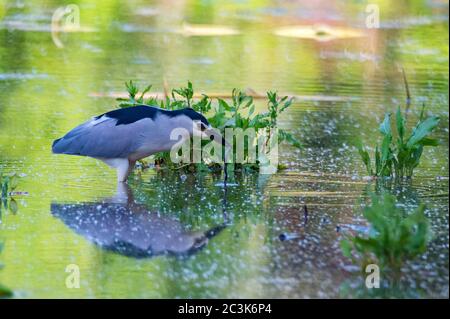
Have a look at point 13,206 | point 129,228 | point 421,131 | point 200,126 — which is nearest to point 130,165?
point 200,126

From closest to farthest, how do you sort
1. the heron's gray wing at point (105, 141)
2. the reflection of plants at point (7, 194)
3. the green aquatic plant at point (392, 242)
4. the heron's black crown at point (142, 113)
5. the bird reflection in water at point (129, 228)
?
the green aquatic plant at point (392, 242)
the bird reflection in water at point (129, 228)
the reflection of plants at point (7, 194)
the heron's gray wing at point (105, 141)
the heron's black crown at point (142, 113)

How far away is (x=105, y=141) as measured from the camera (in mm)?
8922

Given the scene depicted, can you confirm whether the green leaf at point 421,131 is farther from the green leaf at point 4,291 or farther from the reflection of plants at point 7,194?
the green leaf at point 4,291

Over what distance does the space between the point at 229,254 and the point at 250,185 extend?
6.94ft

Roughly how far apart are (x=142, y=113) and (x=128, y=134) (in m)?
0.25

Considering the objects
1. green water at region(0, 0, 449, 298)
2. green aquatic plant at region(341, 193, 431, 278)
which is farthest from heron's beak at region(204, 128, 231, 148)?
green aquatic plant at region(341, 193, 431, 278)

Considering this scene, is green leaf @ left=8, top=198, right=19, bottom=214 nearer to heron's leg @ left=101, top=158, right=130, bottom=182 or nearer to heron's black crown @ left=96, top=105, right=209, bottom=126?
heron's leg @ left=101, top=158, right=130, bottom=182

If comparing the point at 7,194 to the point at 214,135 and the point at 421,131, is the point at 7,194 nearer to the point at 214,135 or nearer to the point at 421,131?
the point at 214,135

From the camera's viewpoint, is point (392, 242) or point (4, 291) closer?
point (4, 291)

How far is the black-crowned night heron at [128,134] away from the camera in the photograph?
8.91m

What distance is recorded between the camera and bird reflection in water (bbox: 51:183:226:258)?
280 inches

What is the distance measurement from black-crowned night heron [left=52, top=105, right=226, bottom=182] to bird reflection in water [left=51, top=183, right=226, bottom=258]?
2.03ft

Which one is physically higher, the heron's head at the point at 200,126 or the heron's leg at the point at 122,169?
the heron's head at the point at 200,126

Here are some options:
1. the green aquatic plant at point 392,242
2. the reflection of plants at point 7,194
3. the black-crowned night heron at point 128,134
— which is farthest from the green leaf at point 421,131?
the reflection of plants at point 7,194
